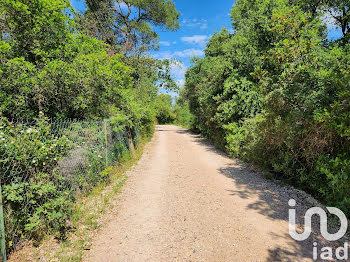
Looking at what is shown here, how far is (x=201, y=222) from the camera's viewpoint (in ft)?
13.1

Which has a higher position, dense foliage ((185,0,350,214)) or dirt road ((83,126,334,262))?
dense foliage ((185,0,350,214))

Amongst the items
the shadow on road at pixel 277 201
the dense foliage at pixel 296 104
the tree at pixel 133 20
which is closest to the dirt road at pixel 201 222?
the shadow on road at pixel 277 201

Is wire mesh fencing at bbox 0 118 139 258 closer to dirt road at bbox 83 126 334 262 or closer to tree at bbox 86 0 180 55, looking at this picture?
dirt road at bbox 83 126 334 262

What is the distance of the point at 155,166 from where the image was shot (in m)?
8.67

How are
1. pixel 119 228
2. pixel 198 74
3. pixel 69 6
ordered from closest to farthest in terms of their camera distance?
pixel 119 228 < pixel 69 6 < pixel 198 74

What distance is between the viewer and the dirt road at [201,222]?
122 inches

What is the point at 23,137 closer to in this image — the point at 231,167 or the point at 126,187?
the point at 126,187

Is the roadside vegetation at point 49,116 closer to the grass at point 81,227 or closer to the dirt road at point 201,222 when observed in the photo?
the grass at point 81,227

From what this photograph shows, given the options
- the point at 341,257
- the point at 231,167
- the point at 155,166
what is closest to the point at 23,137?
the point at 341,257

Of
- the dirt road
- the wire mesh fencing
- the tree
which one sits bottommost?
the dirt road

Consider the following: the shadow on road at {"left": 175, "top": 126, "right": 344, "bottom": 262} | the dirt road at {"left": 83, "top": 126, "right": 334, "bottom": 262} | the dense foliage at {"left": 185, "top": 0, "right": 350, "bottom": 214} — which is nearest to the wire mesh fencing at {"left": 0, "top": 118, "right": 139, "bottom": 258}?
the dirt road at {"left": 83, "top": 126, "right": 334, "bottom": 262}

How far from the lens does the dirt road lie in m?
3.11

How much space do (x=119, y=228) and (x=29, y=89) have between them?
3.95 m

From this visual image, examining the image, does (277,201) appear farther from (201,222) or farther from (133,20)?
(133,20)
